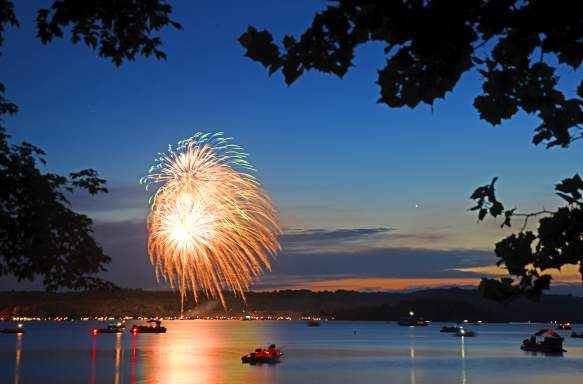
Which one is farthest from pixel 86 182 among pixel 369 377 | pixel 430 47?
pixel 369 377

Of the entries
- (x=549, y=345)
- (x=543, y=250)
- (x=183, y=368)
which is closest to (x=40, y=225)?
(x=543, y=250)

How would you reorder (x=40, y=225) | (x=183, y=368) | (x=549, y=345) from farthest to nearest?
(x=549, y=345) → (x=183, y=368) → (x=40, y=225)

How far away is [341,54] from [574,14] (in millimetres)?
1821

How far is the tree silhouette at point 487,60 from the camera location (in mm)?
5230

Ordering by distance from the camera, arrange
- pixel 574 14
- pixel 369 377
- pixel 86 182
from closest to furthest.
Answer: pixel 574 14
pixel 86 182
pixel 369 377

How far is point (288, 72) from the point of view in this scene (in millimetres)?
5961

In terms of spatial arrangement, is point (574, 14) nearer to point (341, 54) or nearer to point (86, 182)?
point (341, 54)

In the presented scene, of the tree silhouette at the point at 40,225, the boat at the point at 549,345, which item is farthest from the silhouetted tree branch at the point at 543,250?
the boat at the point at 549,345

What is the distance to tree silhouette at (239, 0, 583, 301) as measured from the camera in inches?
206

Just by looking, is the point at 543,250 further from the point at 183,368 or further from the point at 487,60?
the point at 183,368

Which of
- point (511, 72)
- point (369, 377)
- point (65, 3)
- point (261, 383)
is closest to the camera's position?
point (511, 72)

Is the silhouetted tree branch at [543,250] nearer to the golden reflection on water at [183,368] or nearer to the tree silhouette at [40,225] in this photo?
the tree silhouette at [40,225]

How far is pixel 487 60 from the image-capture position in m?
5.91

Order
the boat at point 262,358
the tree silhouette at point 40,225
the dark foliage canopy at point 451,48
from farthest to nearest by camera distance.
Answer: the boat at point 262,358 → the tree silhouette at point 40,225 → the dark foliage canopy at point 451,48
